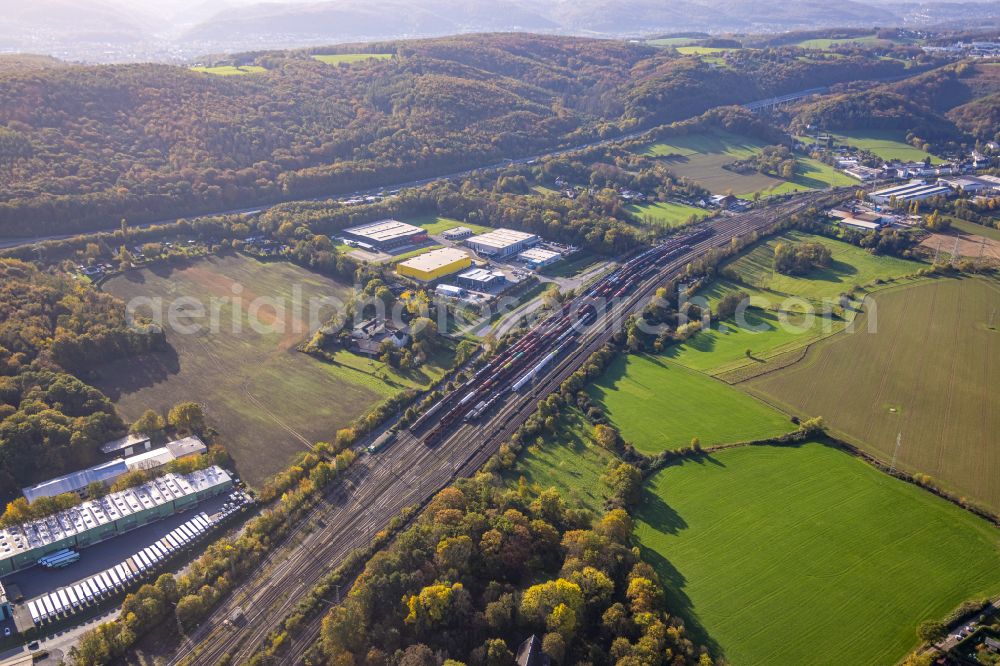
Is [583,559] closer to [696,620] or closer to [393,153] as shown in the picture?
[696,620]

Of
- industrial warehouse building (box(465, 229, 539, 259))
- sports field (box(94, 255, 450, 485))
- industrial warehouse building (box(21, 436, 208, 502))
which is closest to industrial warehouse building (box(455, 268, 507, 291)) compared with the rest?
industrial warehouse building (box(465, 229, 539, 259))

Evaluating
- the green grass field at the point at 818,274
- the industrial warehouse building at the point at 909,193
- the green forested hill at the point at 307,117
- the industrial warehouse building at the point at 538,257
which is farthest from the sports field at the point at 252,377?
the industrial warehouse building at the point at 909,193

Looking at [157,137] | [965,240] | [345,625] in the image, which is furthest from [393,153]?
[345,625]

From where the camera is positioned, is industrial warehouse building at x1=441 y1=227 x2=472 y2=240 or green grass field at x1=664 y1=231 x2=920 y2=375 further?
industrial warehouse building at x1=441 y1=227 x2=472 y2=240

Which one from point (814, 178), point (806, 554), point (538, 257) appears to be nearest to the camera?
point (806, 554)

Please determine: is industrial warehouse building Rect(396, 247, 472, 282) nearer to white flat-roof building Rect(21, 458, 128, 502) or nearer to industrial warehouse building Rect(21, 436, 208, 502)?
industrial warehouse building Rect(21, 436, 208, 502)

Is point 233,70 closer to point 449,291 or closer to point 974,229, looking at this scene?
point 449,291

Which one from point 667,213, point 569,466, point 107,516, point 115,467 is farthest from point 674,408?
point 667,213
